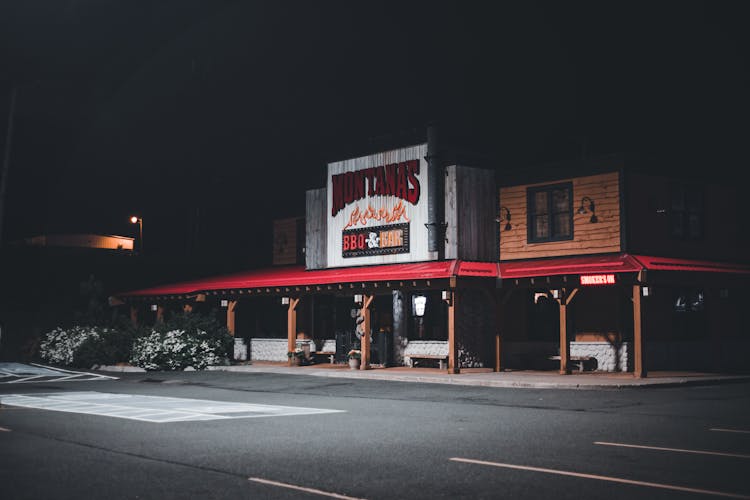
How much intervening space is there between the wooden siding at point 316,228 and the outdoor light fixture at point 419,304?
4705 mm

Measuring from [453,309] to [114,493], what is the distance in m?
18.0

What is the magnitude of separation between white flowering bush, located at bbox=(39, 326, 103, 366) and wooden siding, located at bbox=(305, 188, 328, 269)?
8.45m

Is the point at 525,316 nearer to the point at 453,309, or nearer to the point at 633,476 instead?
the point at 453,309

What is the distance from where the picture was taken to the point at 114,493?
734 cm

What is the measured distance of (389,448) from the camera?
10.1m

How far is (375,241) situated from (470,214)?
13.4 feet

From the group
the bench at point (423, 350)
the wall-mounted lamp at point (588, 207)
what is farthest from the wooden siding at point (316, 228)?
the wall-mounted lamp at point (588, 207)

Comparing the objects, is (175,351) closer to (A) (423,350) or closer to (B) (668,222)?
(A) (423,350)

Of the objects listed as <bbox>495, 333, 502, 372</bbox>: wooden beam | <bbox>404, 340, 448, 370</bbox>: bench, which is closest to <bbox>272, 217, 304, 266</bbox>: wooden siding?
<bbox>404, 340, 448, 370</bbox>: bench

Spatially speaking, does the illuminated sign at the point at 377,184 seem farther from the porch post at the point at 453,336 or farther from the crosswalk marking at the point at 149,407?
the crosswalk marking at the point at 149,407

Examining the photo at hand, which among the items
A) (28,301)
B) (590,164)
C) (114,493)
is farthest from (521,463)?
(28,301)

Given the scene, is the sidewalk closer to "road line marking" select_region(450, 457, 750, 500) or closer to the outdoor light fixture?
the outdoor light fixture

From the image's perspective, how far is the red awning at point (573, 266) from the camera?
73.4 feet

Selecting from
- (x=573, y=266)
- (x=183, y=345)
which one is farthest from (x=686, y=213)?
(x=183, y=345)
